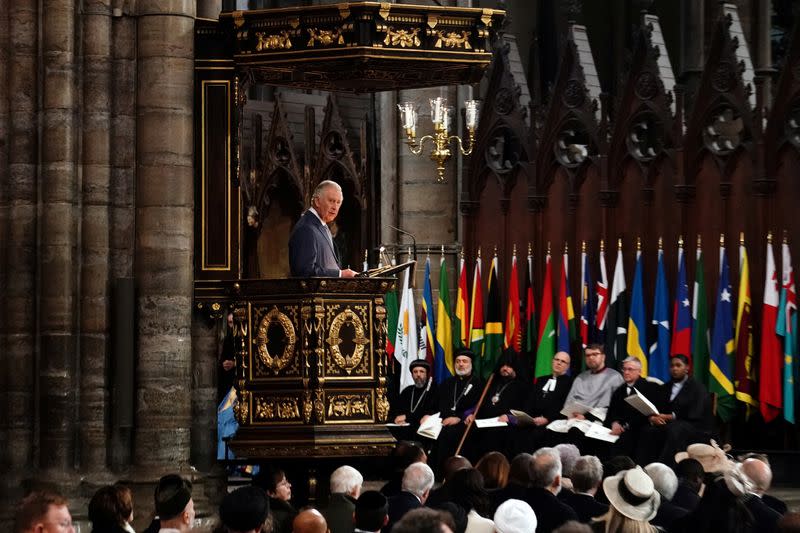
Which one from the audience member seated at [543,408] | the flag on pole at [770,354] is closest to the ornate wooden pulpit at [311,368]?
the audience member seated at [543,408]

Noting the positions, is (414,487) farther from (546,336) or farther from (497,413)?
(546,336)

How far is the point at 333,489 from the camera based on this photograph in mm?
8562

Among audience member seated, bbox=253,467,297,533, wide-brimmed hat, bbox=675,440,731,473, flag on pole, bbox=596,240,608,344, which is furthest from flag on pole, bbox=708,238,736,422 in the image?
audience member seated, bbox=253,467,297,533

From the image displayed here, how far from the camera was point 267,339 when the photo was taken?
10.9 m

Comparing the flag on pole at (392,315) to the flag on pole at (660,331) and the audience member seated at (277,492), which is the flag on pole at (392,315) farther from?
the audience member seated at (277,492)

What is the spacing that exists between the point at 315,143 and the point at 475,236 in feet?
7.08

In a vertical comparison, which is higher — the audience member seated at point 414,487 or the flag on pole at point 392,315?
the flag on pole at point 392,315

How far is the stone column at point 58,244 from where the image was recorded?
11.0m

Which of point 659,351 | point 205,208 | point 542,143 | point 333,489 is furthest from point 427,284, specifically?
point 333,489

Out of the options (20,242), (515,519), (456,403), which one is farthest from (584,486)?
(456,403)

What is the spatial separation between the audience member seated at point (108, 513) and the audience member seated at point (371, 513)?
3.22 feet

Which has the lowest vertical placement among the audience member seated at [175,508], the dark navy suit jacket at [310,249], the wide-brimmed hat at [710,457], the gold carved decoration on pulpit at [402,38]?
the wide-brimmed hat at [710,457]

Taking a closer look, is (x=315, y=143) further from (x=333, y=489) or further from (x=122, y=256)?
(x=333, y=489)

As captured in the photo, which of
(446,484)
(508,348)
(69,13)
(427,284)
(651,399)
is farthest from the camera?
(427,284)
